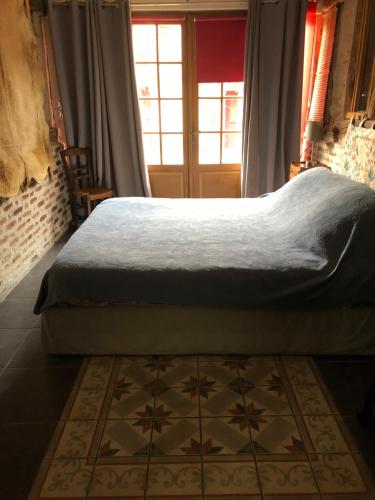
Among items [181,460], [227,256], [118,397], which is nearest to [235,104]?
[227,256]

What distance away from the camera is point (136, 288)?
208 centimetres

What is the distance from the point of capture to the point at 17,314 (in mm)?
2723

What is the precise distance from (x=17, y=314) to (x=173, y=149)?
273 cm

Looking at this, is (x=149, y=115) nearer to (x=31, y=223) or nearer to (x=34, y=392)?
(x=31, y=223)

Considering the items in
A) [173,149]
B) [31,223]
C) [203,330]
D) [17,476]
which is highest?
[173,149]

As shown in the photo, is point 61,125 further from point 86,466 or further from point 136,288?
point 86,466

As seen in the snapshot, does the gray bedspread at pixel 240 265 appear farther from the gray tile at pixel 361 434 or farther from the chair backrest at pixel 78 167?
the chair backrest at pixel 78 167

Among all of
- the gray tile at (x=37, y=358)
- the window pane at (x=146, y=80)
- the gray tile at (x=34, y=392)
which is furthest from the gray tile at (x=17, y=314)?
the window pane at (x=146, y=80)

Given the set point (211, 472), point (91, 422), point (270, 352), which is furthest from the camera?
point (270, 352)

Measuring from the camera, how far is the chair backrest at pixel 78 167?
4.24m

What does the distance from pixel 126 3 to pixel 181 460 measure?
13.4 feet

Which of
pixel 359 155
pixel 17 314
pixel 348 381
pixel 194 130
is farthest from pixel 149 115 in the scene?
pixel 348 381

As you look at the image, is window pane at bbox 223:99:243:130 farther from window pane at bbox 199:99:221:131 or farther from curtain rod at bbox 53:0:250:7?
curtain rod at bbox 53:0:250:7

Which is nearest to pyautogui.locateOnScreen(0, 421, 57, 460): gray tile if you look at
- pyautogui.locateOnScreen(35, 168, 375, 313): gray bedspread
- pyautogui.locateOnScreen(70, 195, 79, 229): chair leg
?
pyautogui.locateOnScreen(35, 168, 375, 313): gray bedspread
